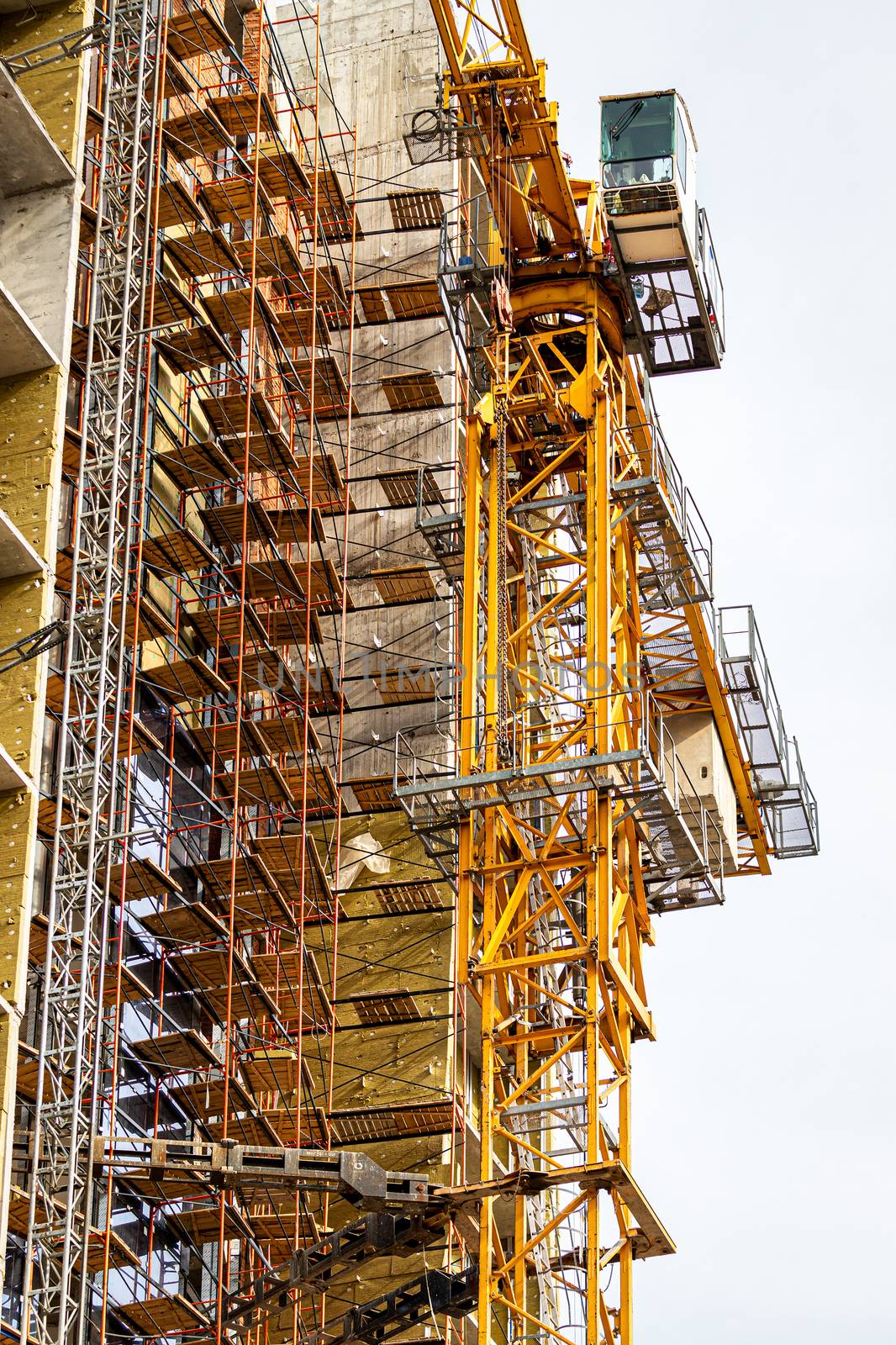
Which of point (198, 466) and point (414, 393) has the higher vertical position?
point (414, 393)

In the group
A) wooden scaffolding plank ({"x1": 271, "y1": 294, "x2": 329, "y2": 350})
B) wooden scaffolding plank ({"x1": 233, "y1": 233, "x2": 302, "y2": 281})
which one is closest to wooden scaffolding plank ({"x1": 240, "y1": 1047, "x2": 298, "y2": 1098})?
wooden scaffolding plank ({"x1": 271, "y1": 294, "x2": 329, "y2": 350})

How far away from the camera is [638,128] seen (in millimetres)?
43281

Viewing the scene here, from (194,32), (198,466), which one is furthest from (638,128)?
(198,466)

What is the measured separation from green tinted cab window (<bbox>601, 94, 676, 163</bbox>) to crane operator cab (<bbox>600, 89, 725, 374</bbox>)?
1 cm

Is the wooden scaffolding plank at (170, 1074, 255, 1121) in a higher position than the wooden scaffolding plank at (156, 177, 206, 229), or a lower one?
lower

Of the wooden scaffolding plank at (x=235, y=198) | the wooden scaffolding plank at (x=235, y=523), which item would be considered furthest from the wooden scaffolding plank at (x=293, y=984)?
the wooden scaffolding plank at (x=235, y=198)

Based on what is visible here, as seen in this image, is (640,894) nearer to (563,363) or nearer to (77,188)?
(563,363)

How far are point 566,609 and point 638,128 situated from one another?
8.30 meters

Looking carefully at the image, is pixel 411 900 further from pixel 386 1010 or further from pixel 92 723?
pixel 92 723

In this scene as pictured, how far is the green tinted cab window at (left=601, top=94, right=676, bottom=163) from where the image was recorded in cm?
4297

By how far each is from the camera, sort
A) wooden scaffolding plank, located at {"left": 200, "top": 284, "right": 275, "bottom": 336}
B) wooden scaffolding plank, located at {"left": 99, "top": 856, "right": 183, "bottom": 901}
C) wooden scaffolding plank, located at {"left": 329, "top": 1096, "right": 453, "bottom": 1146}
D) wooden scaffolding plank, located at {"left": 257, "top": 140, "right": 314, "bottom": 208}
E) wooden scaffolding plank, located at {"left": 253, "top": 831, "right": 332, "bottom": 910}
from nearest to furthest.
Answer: wooden scaffolding plank, located at {"left": 99, "top": 856, "right": 183, "bottom": 901} → wooden scaffolding plank, located at {"left": 253, "top": 831, "right": 332, "bottom": 910} → wooden scaffolding plank, located at {"left": 200, "top": 284, "right": 275, "bottom": 336} → wooden scaffolding plank, located at {"left": 329, "top": 1096, "right": 453, "bottom": 1146} → wooden scaffolding plank, located at {"left": 257, "top": 140, "right": 314, "bottom": 208}

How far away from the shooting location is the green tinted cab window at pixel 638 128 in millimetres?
42969

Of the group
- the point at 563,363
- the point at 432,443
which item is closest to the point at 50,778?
the point at 563,363

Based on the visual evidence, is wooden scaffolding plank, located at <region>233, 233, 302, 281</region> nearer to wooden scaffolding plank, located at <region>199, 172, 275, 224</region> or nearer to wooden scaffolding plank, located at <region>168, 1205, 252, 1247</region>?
wooden scaffolding plank, located at <region>199, 172, 275, 224</region>
